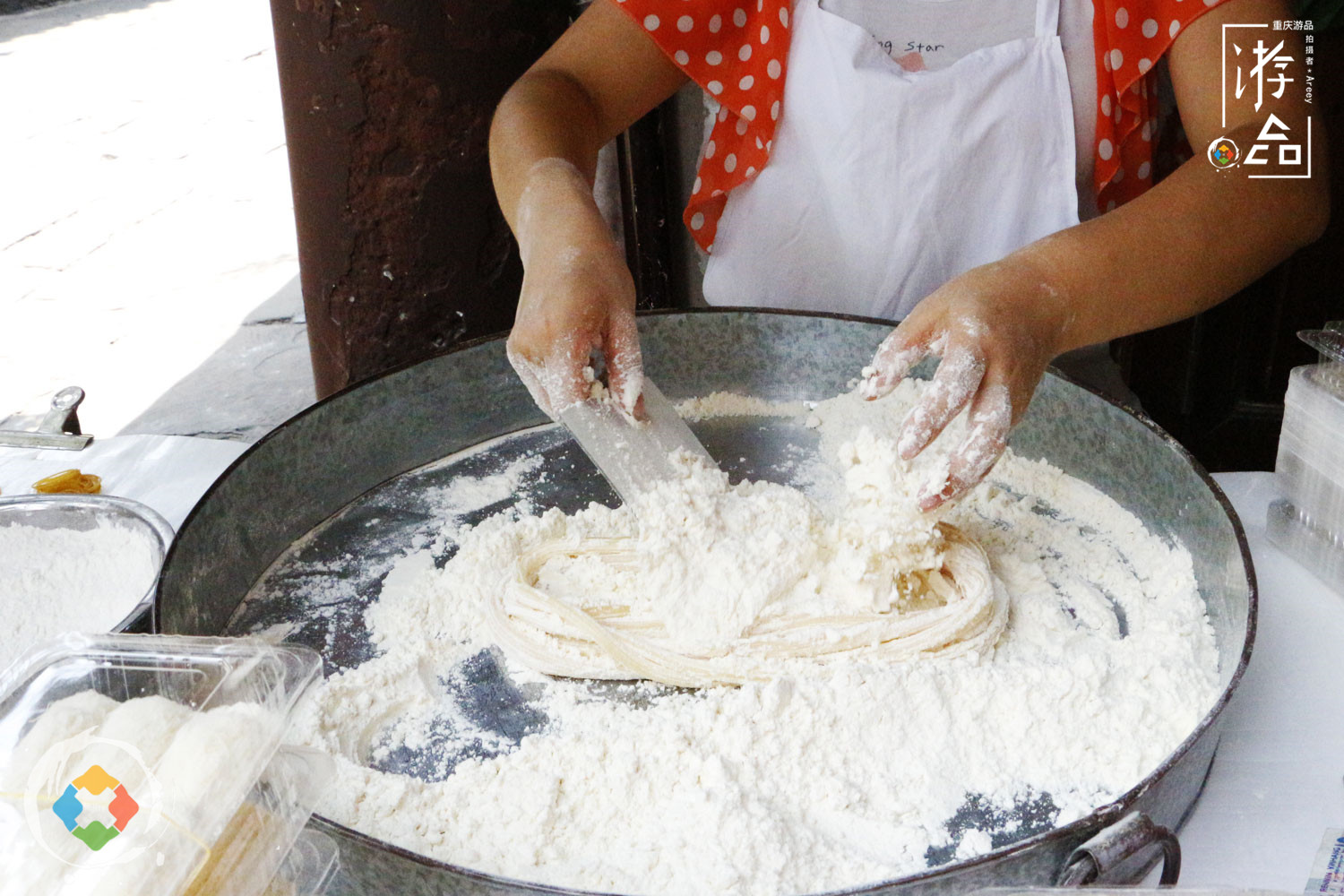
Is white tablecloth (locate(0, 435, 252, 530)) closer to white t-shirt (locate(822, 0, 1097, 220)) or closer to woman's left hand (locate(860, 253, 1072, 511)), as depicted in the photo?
woman's left hand (locate(860, 253, 1072, 511))

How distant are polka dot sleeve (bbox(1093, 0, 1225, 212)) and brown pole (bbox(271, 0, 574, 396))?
882 mm

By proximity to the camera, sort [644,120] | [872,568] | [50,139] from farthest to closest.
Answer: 1. [50,139]
2. [644,120]
3. [872,568]

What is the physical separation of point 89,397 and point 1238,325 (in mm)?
3172

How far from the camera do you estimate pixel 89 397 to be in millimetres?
3424

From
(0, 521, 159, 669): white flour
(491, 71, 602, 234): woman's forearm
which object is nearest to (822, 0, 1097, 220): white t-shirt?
(491, 71, 602, 234): woman's forearm

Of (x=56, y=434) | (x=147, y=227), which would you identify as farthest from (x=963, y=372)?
(x=147, y=227)

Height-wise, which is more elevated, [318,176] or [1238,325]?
[318,176]

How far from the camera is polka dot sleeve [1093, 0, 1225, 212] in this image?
137cm

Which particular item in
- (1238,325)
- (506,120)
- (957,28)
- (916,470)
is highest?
(957,28)

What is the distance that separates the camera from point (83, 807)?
0.60 meters

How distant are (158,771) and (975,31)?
4.37 feet

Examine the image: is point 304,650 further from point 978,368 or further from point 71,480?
point 71,480

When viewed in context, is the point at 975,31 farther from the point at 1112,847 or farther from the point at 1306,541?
the point at 1112,847

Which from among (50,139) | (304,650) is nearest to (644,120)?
(304,650)
